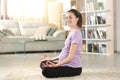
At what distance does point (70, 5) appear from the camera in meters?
8.88

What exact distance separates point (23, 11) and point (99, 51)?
10.6 feet

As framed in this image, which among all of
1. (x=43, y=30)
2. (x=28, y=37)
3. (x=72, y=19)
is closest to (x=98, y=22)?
(x=43, y=30)

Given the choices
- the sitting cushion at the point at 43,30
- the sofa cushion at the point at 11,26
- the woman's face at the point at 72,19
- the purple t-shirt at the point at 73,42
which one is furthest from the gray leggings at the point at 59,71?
the sofa cushion at the point at 11,26

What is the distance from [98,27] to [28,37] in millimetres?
2018

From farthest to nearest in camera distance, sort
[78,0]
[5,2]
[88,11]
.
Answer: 1. [5,2]
2. [78,0]
3. [88,11]

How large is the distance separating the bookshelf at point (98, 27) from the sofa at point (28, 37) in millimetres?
894

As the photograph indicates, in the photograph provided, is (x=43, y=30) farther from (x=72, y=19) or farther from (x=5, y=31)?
(x=72, y=19)

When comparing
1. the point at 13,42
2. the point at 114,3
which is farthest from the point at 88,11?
the point at 13,42

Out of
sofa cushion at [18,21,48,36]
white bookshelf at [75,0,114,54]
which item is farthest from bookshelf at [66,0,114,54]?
sofa cushion at [18,21,48,36]

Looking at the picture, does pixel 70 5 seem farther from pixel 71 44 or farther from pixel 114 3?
pixel 71 44

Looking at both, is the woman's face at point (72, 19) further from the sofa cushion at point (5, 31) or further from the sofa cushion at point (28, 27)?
the sofa cushion at point (28, 27)

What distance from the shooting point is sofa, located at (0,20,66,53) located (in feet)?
26.2

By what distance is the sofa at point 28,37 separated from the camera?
315 inches

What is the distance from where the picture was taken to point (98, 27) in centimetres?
818
